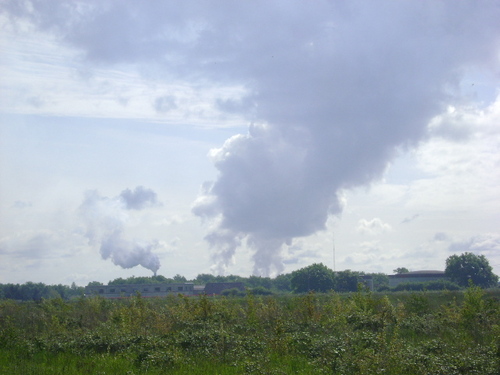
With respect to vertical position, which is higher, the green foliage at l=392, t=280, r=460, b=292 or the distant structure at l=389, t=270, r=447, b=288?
the distant structure at l=389, t=270, r=447, b=288

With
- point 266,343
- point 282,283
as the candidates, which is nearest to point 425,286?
point 282,283

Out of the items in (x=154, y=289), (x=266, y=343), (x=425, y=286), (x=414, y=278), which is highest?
(x=266, y=343)

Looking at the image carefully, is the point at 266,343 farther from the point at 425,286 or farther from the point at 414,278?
the point at 414,278

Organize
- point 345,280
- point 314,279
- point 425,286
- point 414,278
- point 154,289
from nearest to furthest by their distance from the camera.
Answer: point 154,289 < point 425,286 < point 314,279 < point 345,280 < point 414,278

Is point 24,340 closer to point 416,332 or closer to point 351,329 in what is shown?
point 351,329

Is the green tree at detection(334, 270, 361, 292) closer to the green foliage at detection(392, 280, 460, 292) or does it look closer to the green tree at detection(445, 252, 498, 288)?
the green foliage at detection(392, 280, 460, 292)

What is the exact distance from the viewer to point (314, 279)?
11681 centimetres

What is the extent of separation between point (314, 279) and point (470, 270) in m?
37.9

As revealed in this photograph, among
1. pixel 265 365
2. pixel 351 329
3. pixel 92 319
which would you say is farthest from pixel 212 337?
pixel 92 319

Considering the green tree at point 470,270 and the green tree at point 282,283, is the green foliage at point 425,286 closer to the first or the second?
the green tree at point 470,270

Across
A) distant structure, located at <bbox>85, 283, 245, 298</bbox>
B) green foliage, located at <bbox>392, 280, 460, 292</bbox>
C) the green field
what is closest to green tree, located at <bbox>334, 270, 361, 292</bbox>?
green foliage, located at <bbox>392, 280, 460, 292</bbox>

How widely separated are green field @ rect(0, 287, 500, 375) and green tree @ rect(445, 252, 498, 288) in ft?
330

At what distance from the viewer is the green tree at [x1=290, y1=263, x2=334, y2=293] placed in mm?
116650

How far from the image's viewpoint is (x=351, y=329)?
21.6 meters
